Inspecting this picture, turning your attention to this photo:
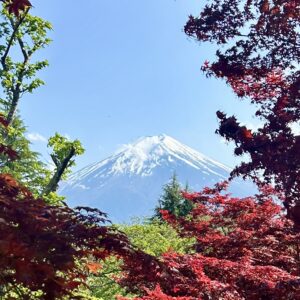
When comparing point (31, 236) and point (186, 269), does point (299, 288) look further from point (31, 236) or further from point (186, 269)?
point (31, 236)

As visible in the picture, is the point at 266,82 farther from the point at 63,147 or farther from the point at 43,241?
the point at 63,147

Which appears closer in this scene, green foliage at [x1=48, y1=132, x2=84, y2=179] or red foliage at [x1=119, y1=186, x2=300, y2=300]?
red foliage at [x1=119, y1=186, x2=300, y2=300]

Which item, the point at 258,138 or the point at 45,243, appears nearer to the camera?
the point at 45,243

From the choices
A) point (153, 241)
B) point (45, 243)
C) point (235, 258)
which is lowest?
point (45, 243)

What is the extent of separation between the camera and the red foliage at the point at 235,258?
6055 mm

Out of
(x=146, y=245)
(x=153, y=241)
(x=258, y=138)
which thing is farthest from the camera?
(x=153, y=241)

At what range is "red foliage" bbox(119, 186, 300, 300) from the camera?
6.05 meters

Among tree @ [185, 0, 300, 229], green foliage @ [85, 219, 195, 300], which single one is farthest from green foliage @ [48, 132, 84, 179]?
tree @ [185, 0, 300, 229]

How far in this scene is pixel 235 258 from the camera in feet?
27.7

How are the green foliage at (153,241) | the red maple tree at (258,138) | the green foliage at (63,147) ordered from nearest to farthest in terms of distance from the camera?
the red maple tree at (258,138) → the green foliage at (63,147) → the green foliage at (153,241)

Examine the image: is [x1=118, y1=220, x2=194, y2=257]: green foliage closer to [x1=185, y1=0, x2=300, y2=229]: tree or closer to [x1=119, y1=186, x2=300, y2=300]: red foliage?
[x1=119, y1=186, x2=300, y2=300]: red foliage

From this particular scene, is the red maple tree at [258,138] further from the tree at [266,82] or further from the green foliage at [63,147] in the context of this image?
the green foliage at [63,147]

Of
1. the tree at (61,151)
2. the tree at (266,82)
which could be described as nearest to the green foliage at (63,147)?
the tree at (61,151)

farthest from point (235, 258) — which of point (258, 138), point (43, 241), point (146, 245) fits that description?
point (146, 245)
